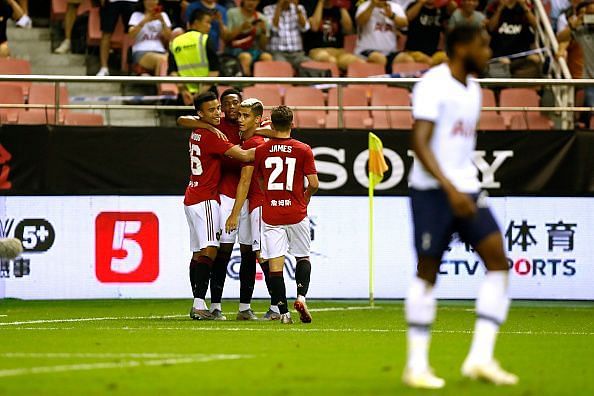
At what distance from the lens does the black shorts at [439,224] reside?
771cm

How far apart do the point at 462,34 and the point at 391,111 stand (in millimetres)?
11064

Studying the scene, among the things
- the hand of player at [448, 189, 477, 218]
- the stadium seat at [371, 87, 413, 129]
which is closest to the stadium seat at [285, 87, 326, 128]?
the stadium seat at [371, 87, 413, 129]

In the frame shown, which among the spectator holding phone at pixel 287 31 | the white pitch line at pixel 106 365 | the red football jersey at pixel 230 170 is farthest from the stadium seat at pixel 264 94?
the white pitch line at pixel 106 365

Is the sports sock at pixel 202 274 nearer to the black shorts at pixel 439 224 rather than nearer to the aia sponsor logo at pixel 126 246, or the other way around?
the aia sponsor logo at pixel 126 246

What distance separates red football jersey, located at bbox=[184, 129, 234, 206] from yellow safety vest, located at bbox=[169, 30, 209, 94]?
16.7ft

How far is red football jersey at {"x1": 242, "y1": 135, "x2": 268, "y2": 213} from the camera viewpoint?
540 inches

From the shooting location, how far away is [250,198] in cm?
1409

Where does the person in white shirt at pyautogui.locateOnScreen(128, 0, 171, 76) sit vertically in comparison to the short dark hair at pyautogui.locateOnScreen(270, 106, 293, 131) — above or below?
above

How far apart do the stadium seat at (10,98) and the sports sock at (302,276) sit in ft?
19.1

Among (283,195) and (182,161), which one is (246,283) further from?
(182,161)

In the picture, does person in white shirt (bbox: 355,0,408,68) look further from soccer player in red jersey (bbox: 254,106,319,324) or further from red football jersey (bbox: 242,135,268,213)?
soccer player in red jersey (bbox: 254,106,319,324)

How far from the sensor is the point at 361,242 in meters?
17.7

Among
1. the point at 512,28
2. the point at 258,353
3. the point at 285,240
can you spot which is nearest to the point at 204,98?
the point at 285,240

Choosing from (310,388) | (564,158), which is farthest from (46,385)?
(564,158)
